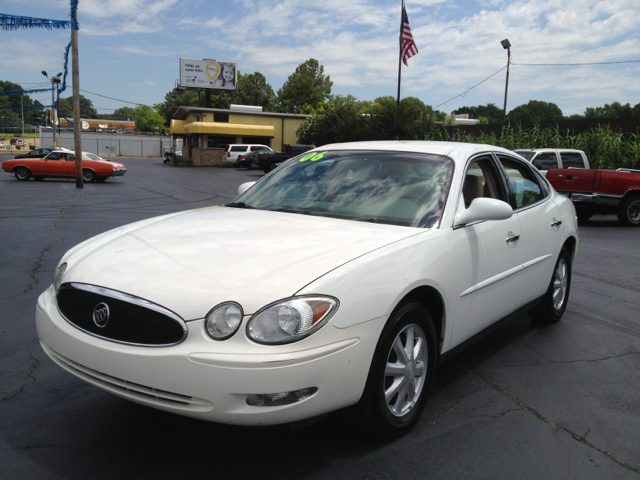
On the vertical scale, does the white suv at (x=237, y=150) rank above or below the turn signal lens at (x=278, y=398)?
above

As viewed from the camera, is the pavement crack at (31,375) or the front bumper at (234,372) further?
the pavement crack at (31,375)

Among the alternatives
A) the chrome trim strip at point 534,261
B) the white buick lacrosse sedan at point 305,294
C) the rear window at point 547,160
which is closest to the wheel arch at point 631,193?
the rear window at point 547,160

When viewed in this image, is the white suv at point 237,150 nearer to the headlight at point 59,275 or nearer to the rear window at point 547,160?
the rear window at point 547,160

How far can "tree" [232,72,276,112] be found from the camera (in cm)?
10025

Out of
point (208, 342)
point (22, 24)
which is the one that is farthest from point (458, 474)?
point (22, 24)

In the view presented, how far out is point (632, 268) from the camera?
7.95 meters

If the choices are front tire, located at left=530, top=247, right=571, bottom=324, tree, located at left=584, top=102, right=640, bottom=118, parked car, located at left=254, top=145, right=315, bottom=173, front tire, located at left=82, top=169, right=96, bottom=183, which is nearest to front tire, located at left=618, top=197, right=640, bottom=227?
front tire, located at left=530, top=247, right=571, bottom=324

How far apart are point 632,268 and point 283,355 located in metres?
7.32

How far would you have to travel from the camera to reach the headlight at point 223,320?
7.66 feet

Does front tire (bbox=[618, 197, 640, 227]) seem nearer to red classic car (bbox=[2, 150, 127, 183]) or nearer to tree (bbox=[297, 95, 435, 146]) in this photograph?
tree (bbox=[297, 95, 435, 146])

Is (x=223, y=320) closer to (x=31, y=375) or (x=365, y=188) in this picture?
(x=365, y=188)

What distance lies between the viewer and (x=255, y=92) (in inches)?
3947

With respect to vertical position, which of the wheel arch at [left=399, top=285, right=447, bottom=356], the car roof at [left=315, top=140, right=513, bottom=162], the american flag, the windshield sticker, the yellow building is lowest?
the wheel arch at [left=399, top=285, right=447, bottom=356]

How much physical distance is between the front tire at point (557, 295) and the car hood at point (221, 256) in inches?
90.9
